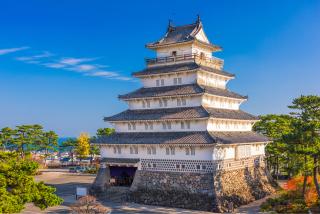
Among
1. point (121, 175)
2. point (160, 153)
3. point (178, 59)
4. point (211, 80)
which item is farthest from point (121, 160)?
point (211, 80)

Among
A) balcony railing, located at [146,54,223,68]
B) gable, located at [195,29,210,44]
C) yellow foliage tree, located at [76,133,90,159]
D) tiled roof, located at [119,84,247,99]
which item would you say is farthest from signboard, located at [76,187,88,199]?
yellow foliage tree, located at [76,133,90,159]

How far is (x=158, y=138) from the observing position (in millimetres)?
44469

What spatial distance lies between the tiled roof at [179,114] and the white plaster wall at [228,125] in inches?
32.8

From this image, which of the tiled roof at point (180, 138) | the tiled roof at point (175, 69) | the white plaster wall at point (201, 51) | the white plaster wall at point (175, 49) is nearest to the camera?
the tiled roof at point (180, 138)

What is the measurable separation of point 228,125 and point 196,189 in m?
10.3

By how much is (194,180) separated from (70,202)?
15799mm

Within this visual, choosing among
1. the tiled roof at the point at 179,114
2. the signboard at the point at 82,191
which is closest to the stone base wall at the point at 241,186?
the tiled roof at the point at 179,114

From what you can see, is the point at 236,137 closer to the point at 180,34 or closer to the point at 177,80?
the point at 177,80

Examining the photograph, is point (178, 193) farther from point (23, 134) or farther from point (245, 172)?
point (23, 134)

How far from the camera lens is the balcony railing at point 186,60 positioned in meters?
48.3

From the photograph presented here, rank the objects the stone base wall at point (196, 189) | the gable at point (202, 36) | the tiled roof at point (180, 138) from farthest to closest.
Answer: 1. the gable at point (202, 36)
2. the tiled roof at point (180, 138)
3. the stone base wall at point (196, 189)

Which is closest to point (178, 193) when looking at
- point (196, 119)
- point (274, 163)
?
point (196, 119)

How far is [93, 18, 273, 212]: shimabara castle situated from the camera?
41.5 meters

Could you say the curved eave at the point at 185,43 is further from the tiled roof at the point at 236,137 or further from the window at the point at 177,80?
the tiled roof at the point at 236,137
